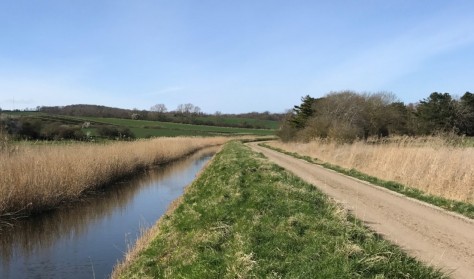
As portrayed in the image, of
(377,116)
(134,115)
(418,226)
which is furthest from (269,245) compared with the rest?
(134,115)

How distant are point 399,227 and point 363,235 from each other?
172 cm

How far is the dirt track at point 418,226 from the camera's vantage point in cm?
639

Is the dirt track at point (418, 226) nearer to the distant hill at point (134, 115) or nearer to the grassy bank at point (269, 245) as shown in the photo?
the grassy bank at point (269, 245)

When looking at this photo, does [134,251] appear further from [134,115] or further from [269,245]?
[134,115]

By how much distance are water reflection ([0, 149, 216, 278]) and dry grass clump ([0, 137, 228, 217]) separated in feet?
2.02

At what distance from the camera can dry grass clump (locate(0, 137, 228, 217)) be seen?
44.3 ft

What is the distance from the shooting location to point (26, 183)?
45.6 ft

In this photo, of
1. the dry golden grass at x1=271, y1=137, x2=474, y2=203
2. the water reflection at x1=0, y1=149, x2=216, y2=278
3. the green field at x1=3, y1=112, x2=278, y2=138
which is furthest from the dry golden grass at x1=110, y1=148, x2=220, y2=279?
the green field at x1=3, y1=112, x2=278, y2=138

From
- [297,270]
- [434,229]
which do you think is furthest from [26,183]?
[434,229]

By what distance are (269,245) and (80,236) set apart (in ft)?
24.6

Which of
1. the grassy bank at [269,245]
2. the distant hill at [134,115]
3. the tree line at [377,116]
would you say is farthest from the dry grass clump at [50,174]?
the distant hill at [134,115]

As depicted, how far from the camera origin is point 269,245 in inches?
272

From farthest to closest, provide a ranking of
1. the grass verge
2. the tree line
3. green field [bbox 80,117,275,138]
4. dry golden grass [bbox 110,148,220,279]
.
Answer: green field [bbox 80,117,275,138] < the tree line < the grass verge < dry golden grass [bbox 110,148,220,279]

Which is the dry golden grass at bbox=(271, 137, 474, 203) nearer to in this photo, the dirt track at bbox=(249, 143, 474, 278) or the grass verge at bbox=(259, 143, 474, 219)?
the grass verge at bbox=(259, 143, 474, 219)
